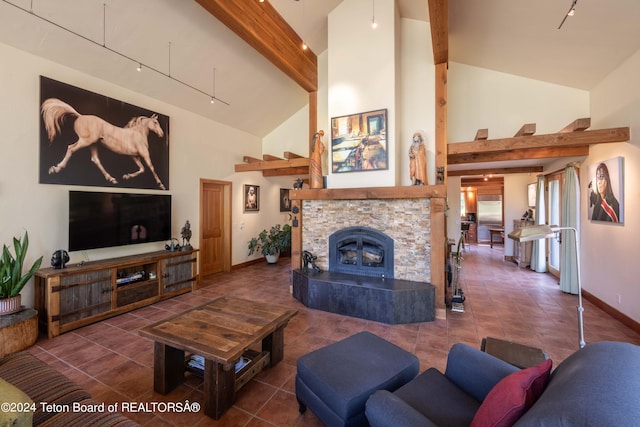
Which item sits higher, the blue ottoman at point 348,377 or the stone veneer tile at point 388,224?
the stone veneer tile at point 388,224

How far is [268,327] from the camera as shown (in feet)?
7.34

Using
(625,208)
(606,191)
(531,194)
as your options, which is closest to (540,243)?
(531,194)

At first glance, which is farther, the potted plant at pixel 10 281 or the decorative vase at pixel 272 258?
the decorative vase at pixel 272 258

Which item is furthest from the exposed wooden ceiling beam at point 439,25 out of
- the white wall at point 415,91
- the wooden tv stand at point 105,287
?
the wooden tv stand at point 105,287

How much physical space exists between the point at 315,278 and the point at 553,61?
181 inches

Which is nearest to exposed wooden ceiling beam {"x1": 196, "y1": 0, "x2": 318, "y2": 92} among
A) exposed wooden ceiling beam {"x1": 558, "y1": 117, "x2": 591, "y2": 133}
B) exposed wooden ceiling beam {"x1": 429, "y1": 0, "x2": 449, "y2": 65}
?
exposed wooden ceiling beam {"x1": 429, "y1": 0, "x2": 449, "y2": 65}

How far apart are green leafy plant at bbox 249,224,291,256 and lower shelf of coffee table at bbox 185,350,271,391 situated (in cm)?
458

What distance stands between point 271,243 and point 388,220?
391 centimetres

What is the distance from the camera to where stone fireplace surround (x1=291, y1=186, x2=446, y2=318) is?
3715mm

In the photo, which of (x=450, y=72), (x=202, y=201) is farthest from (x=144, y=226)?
(x=450, y=72)

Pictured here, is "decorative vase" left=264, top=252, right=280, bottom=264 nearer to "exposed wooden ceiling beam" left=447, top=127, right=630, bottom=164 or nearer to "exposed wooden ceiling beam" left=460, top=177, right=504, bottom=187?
"exposed wooden ceiling beam" left=447, top=127, right=630, bottom=164

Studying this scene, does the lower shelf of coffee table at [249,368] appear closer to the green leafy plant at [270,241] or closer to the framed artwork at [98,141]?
the framed artwork at [98,141]

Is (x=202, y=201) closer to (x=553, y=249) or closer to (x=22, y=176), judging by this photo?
(x=22, y=176)

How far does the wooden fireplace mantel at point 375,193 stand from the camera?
3.68 meters
